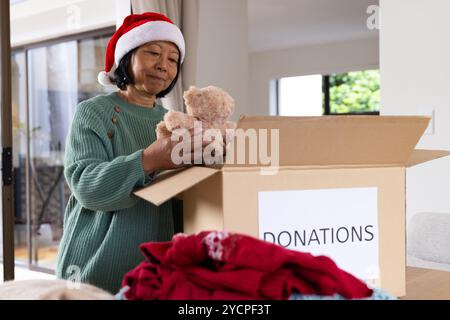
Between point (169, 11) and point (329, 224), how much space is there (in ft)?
7.26

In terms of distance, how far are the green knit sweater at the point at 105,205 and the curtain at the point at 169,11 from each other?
1.66 m

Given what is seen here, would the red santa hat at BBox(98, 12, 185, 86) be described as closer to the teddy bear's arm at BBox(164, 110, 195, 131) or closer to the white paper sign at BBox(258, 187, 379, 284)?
the teddy bear's arm at BBox(164, 110, 195, 131)

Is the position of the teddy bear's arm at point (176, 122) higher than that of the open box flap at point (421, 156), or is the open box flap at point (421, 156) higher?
the teddy bear's arm at point (176, 122)

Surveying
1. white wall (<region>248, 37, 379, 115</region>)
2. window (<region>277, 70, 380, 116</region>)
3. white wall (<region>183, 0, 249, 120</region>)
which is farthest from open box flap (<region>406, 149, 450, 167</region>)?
window (<region>277, 70, 380, 116</region>)

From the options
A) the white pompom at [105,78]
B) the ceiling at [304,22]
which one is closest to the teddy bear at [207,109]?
the white pompom at [105,78]

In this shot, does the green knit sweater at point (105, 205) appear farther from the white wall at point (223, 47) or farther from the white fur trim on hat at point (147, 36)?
the white wall at point (223, 47)

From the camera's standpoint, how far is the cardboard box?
31.0 inches

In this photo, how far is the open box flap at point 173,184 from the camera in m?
0.74

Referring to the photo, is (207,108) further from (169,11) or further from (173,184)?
(169,11)

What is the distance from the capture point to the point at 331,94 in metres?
7.68

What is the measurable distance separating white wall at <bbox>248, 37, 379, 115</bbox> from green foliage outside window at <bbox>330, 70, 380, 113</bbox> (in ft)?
1.95

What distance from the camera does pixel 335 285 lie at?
59cm

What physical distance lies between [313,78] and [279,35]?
152 cm

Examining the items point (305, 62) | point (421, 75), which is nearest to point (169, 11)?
point (421, 75)
